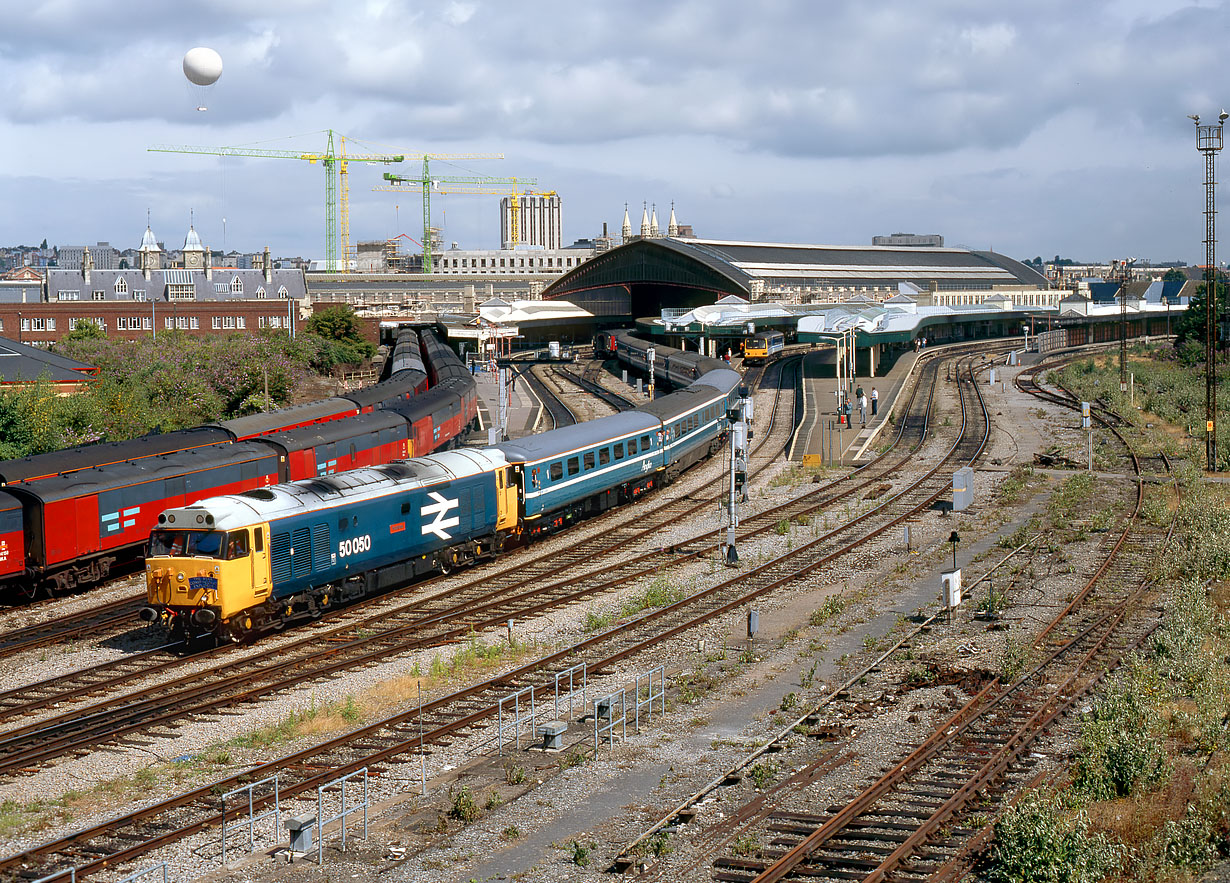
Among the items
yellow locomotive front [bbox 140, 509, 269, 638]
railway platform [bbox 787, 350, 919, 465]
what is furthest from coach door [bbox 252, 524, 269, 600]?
railway platform [bbox 787, 350, 919, 465]

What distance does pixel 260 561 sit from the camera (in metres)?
24.8

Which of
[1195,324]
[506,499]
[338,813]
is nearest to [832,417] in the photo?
[506,499]

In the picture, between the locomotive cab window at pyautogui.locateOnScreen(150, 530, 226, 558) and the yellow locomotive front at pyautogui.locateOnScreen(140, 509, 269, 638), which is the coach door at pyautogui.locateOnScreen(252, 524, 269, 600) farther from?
the locomotive cab window at pyautogui.locateOnScreen(150, 530, 226, 558)

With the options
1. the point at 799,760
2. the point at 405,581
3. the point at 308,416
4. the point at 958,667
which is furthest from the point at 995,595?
the point at 308,416

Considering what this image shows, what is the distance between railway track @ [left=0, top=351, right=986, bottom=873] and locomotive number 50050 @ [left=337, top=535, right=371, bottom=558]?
587 centimetres

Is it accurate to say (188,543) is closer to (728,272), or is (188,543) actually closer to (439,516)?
(439,516)

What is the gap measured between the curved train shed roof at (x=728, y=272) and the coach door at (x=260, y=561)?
10011cm

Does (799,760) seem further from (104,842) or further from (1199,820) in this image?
(104,842)

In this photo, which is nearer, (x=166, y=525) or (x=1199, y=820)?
(x=1199, y=820)

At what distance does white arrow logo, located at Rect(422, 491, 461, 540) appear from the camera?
29689mm

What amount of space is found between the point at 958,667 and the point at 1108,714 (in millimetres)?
4532

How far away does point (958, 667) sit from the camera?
23641 millimetres

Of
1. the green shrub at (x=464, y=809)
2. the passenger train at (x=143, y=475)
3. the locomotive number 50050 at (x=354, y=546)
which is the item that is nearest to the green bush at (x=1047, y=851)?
the green shrub at (x=464, y=809)

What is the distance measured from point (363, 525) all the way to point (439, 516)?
3096mm
